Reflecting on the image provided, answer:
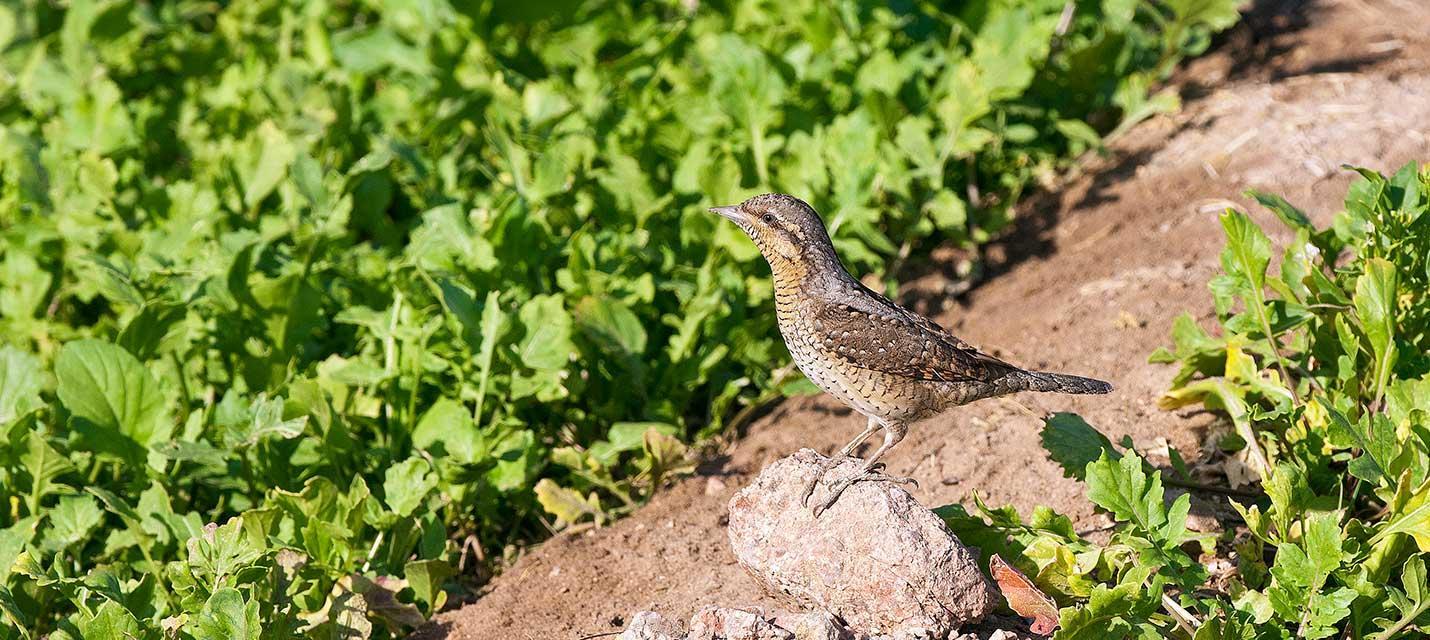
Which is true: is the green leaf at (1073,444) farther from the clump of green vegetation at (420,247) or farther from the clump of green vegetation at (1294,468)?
the clump of green vegetation at (420,247)

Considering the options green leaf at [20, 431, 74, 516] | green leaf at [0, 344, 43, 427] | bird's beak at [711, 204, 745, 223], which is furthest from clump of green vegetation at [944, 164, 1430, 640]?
green leaf at [0, 344, 43, 427]

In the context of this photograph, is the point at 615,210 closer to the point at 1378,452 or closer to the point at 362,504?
the point at 362,504

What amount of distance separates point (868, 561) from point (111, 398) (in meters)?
2.91

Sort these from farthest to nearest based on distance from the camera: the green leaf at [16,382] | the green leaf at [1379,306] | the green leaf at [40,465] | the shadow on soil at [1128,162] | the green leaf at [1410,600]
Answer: the shadow on soil at [1128,162]
the green leaf at [16,382]
the green leaf at [40,465]
the green leaf at [1379,306]
the green leaf at [1410,600]

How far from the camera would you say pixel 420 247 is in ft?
18.7

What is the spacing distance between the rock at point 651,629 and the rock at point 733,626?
0.06 meters

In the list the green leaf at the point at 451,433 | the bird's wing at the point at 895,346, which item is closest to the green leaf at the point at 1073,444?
the bird's wing at the point at 895,346

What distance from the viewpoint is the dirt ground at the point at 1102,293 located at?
473cm

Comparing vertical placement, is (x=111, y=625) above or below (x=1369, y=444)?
below

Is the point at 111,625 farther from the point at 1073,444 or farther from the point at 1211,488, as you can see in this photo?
the point at 1211,488

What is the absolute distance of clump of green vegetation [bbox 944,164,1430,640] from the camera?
3.73m

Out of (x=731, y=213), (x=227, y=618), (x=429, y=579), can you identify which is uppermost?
(x=731, y=213)

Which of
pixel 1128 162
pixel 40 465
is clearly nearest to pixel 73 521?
pixel 40 465

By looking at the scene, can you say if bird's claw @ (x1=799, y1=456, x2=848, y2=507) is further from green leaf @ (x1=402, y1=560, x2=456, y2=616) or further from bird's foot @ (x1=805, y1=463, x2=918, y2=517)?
green leaf @ (x1=402, y1=560, x2=456, y2=616)
